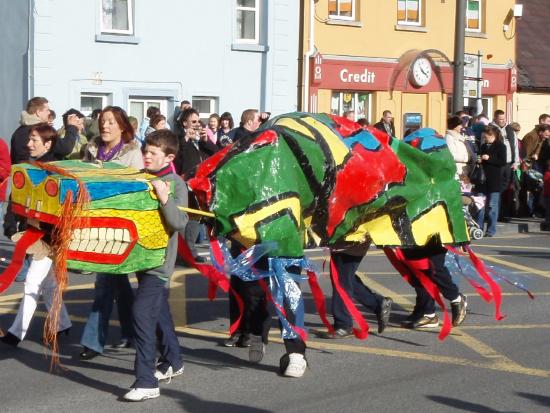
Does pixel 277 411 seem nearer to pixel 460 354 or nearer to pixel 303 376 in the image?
pixel 303 376

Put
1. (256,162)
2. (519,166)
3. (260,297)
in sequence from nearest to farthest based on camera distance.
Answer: (256,162) < (260,297) < (519,166)

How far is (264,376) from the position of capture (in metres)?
8.47

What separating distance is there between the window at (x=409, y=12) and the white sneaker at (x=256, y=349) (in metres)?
21.8

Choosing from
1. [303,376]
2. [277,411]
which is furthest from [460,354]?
[277,411]

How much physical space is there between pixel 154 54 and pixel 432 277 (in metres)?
15.7

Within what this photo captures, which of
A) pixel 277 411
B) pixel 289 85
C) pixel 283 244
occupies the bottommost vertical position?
pixel 277 411

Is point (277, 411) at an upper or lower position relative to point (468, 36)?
lower

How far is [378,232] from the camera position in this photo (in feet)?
30.0

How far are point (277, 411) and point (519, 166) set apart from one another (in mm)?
14866

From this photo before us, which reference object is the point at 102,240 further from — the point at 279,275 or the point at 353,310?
the point at 353,310

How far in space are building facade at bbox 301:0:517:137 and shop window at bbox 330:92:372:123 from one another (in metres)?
0.02

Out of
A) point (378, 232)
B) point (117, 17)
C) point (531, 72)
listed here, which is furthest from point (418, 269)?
point (531, 72)

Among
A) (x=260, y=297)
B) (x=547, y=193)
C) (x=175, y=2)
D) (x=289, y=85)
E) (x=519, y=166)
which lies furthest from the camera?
(x=289, y=85)

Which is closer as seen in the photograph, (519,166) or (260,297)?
(260,297)
